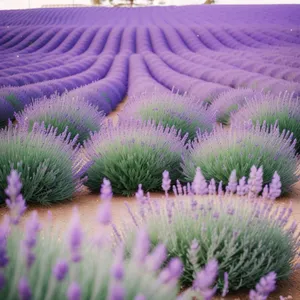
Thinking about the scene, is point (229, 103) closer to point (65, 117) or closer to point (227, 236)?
point (65, 117)

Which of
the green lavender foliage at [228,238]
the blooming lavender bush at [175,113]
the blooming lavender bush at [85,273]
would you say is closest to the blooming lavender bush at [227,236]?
the green lavender foliage at [228,238]

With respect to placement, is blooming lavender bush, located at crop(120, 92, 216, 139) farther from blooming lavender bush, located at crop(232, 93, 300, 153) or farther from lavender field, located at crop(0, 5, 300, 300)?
blooming lavender bush, located at crop(232, 93, 300, 153)

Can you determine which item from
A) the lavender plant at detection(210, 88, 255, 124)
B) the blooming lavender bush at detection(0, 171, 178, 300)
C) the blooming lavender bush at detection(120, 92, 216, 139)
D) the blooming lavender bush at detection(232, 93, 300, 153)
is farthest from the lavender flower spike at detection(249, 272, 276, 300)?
the lavender plant at detection(210, 88, 255, 124)

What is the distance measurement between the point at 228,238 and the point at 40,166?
2.14m

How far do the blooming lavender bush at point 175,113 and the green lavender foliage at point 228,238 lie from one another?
11.7 feet

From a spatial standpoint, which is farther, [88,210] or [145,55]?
[145,55]

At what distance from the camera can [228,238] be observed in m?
2.49

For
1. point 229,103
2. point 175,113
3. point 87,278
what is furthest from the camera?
point 229,103

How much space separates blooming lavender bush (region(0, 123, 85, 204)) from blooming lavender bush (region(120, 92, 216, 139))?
6.63 feet

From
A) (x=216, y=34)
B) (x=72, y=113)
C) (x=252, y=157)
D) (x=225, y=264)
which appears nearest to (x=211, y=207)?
(x=225, y=264)

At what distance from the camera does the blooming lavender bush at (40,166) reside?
155 inches

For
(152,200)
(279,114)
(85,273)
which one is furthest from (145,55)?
(85,273)

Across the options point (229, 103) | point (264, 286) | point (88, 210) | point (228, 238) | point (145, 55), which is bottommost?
point (145, 55)

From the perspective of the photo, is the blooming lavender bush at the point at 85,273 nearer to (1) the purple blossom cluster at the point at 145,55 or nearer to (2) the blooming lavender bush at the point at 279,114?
(2) the blooming lavender bush at the point at 279,114
